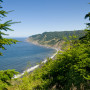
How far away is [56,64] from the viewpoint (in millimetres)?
7594

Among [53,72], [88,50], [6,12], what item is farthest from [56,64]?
[6,12]

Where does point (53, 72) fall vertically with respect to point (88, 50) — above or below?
below

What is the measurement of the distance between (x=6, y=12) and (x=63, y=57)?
4.80 m

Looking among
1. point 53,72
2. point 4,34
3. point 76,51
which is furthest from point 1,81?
point 76,51

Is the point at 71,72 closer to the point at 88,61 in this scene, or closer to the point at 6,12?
the point at 88,61

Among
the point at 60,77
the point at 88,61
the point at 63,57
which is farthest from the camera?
the point at 63,57

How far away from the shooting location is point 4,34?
177 inches

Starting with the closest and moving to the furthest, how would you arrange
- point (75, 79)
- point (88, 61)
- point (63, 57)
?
point (88, 61) → point (75, 79) → point (63, 57)

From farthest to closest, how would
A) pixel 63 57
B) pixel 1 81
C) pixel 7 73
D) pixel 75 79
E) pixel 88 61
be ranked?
1. pixel 63 57
2. pixel 75 79
3. pixel 88 61
4. pixel 7 73
5. pixel 1 81

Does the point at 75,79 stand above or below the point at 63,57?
below

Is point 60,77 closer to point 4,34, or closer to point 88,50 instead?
point 88,50

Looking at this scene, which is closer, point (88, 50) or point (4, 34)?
point (4, 34)

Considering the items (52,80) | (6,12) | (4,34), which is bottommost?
(52,80)

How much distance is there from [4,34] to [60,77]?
453cm
